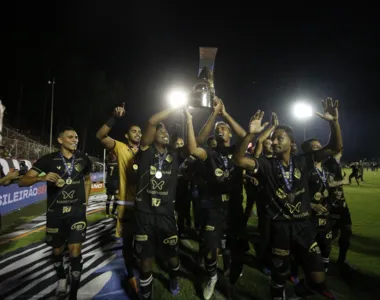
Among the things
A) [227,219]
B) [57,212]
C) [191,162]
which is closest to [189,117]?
[191,162]

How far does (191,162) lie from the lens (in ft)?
17.3

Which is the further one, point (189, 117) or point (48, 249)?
point (48, 249)

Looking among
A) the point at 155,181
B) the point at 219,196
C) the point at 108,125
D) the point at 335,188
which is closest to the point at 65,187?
the point at 108,125

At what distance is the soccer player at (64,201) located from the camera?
4.51m

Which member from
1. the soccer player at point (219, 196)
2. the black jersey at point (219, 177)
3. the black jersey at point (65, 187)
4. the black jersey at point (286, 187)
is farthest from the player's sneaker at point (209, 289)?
the black jersey at point (65, 187)

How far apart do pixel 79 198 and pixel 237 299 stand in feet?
10.2

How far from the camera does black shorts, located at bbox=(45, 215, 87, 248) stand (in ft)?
14.9

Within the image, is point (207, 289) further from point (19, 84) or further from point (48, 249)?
point (19, 84)

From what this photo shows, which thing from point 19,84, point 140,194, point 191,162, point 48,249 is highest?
point 19,84

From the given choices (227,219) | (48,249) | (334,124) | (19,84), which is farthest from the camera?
(19,84)

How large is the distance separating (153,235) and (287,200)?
78.3 inches

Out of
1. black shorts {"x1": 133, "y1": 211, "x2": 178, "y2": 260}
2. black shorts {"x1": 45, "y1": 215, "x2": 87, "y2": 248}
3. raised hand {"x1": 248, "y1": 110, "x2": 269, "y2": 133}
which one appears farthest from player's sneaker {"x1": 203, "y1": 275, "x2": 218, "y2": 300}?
raised hand {"x1": 248, "y1": 110, "x2": 269, "y2": 133}

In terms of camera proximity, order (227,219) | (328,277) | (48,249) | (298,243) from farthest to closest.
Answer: (48,249) < (328,277) < (227,219) < (298,243)

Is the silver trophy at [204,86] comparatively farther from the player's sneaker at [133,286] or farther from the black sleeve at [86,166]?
the player's sneaker at [133,286]
